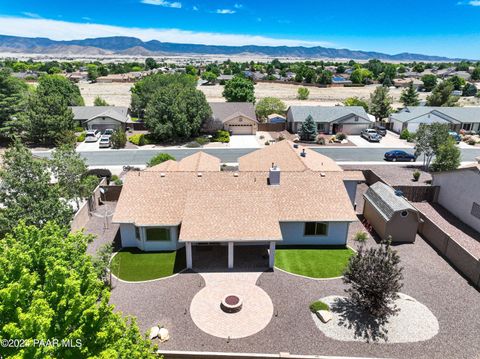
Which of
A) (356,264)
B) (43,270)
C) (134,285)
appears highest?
(43,270)

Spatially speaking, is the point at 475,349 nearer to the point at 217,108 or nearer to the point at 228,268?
the point at 228,268

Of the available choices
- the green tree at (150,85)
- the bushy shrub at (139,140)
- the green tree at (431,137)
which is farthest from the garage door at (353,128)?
the bushy shrub at (139,140)

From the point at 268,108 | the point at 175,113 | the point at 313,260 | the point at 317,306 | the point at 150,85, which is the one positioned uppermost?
the point at 150,85

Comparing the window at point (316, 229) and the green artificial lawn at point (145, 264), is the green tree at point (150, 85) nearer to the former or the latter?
the green artificial lawn at point (145, 264)

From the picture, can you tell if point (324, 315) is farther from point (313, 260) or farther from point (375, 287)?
point (313, 260)

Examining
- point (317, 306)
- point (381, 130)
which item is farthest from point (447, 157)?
point (317, 306)

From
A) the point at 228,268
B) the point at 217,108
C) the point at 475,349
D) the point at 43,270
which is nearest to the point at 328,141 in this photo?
the point at 217,108
